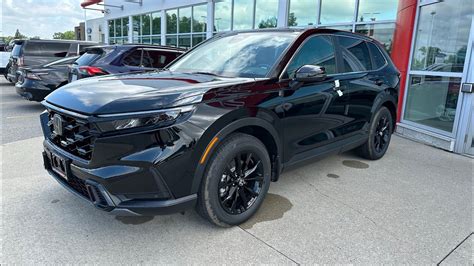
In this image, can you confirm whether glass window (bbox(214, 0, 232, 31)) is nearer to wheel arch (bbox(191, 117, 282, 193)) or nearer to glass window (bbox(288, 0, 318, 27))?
glass window (bbox(288, 0, 318, 27))

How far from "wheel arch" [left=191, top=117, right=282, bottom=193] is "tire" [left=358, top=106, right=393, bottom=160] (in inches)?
81.5

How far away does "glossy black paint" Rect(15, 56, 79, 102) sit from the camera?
761 cm

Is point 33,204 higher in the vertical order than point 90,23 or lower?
lower

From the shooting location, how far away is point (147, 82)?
2.84m

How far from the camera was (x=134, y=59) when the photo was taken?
6.67m

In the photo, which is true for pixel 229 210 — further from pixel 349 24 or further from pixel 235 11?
pixel 235 11

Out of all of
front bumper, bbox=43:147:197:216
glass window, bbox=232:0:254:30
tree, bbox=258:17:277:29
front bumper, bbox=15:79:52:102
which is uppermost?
glass window, bbox=232:0:254:30

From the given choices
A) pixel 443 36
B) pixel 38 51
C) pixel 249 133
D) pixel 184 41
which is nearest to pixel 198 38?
pixel 184 41

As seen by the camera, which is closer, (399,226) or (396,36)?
(399,226)

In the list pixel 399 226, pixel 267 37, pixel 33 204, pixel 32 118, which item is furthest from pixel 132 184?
pixel 32 118

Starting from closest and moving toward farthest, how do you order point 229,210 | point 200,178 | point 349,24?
point 200,178 → point 229,210 → point 349,24

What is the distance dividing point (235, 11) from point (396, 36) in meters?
7.32

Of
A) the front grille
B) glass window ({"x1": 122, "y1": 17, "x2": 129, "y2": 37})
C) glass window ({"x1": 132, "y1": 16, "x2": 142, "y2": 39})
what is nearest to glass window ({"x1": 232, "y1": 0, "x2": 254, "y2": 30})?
glass window ({"x1": 132, "y1": 16, "x2": 142, "y2": 39})

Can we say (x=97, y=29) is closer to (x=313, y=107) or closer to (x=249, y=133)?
(x=313, y=107)
